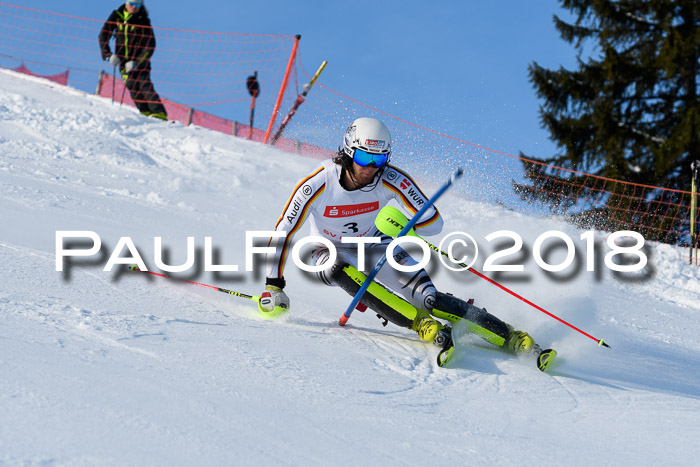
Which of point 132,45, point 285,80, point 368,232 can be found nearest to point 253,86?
point 285,80

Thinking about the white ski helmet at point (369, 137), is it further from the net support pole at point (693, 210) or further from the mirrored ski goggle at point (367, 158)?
the net support pole at point (693, 210)

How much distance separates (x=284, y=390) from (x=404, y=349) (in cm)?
126

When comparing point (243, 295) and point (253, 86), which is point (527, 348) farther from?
point (253, 86)

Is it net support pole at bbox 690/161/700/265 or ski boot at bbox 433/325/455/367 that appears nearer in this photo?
ski boot at bbox 433/325/455/367

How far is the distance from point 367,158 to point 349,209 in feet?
1.36

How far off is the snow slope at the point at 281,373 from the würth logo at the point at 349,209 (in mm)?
708

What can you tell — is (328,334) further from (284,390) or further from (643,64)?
(643,64)

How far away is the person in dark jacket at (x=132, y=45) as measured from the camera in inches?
487

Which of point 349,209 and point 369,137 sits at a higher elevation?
point 369,137

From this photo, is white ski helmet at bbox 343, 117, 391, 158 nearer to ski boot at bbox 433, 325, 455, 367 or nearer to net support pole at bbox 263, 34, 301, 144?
ski boot at bbox 433, 325, 455, 367

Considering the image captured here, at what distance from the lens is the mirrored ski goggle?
4328mm

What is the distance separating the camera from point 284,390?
2.91 m

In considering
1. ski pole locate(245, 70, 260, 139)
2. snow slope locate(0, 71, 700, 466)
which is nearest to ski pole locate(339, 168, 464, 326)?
snow slope locate(0, 71, 700, 466)

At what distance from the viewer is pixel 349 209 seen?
181 inches
